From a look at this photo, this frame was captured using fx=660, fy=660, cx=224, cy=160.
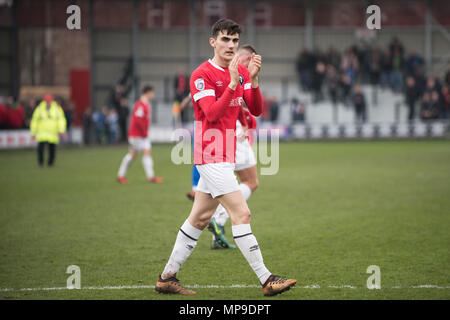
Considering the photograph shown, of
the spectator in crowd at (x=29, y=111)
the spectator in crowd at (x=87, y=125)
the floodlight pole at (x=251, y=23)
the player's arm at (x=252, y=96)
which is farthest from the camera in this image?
the floodlight pole at (x=251, y=23)

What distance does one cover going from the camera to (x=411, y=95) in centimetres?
3306

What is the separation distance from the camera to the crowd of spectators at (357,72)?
3388 cm

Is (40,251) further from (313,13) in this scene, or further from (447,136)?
(313,13)

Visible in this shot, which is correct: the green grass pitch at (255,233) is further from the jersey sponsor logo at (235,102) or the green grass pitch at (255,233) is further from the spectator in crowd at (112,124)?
the spectator in crowd at (112,124)

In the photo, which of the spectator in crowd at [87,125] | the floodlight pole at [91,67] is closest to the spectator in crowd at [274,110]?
the spectator in crowd at [87,125]

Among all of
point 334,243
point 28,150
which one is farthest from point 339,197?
point 28,150

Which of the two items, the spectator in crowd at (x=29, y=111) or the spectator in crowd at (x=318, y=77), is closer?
the spectator in crowd at (x=29, y=111)

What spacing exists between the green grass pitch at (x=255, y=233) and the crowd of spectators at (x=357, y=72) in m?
16.4

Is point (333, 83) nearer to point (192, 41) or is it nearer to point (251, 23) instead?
point (251, 23)

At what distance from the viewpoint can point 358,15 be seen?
129 ft

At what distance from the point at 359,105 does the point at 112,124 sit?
1254 cm

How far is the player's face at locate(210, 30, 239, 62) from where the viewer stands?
18.9ft

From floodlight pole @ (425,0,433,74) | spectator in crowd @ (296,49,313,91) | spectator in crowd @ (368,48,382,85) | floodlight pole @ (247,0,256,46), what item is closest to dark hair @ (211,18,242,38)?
spectator in crowd @ (296,49,313,91)

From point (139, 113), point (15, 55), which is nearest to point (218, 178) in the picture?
point (139, 113)
